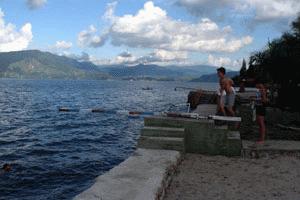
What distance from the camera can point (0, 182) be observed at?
14555 millimetres

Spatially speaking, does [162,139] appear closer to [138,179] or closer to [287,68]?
[138,179]

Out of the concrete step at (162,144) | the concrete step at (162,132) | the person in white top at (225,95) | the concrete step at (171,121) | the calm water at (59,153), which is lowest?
the calm water at (59,153)

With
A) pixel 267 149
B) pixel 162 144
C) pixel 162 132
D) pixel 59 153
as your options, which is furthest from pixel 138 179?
pixel 59 153

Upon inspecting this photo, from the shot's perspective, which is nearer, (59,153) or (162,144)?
(162,144)

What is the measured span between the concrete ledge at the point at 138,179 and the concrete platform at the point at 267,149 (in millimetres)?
2407

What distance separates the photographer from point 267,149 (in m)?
11.4

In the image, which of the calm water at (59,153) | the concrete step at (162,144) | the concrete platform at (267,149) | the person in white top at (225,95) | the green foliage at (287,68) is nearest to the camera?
the concrete step at (162,144)

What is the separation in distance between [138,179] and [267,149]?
17.0 feet

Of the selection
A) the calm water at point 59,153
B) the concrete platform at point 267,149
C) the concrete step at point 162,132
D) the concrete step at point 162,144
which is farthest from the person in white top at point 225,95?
the calm water at point 59,153

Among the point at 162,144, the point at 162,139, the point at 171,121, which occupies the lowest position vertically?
the point at 162,144

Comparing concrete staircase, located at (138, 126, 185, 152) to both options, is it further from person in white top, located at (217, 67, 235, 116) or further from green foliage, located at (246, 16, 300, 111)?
green foliage, located at (246, 16, 300, 111)

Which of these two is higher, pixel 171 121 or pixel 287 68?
pixel 287 68

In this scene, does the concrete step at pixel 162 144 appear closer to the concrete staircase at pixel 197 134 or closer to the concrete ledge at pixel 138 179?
the concrete staircase at pixel 197 134

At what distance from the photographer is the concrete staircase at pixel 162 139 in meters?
10.4
